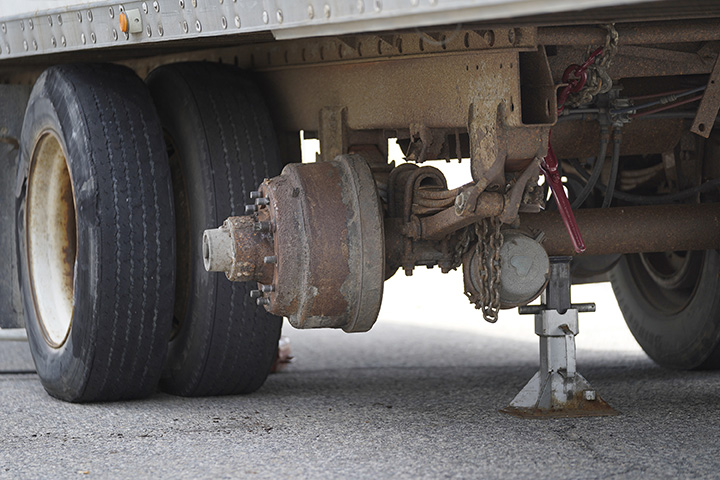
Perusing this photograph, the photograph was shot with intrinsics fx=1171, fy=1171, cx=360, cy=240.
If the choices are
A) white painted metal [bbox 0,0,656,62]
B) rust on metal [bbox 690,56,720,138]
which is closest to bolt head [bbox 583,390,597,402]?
rust on metal [bbox 690,56,720,138]

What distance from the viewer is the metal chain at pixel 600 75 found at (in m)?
3.22

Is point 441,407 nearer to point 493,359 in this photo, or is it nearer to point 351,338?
point 493,359

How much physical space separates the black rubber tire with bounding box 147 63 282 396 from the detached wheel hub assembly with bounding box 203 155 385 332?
631 millimetres

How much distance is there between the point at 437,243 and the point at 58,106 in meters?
1.57

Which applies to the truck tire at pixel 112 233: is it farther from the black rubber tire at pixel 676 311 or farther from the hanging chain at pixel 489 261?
the black rubber tire at pixel 676 311

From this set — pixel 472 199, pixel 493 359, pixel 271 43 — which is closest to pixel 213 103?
pixel 271 43

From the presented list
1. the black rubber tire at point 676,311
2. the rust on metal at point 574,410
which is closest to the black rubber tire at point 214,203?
the rust on metal at point 574,410

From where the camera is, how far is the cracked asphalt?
3203 millimetres

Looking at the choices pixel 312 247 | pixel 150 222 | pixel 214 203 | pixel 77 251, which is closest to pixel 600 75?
pixel 312 247

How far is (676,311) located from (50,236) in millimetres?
2695

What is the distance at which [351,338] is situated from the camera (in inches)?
271

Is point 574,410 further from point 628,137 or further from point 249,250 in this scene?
point 249,250

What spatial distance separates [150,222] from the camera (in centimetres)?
408

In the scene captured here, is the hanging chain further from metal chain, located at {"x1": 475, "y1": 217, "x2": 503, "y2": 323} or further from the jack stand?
→ the jack stand
